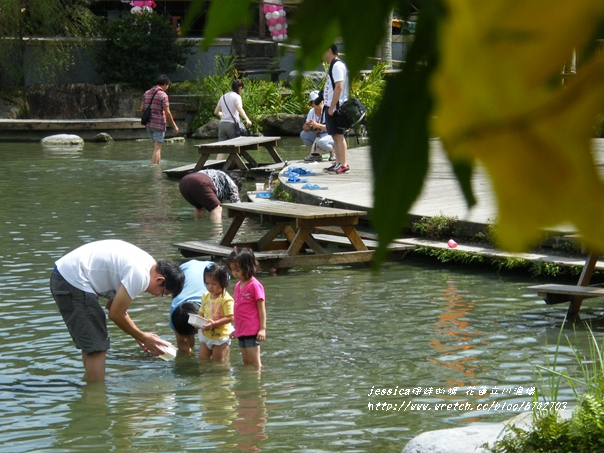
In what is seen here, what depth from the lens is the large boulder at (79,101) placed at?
1380 inches

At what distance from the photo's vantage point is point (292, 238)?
Result: 12.7 m

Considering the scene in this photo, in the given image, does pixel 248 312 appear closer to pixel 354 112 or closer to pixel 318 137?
pixel 354 112

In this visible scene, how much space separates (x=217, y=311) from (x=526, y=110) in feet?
26.5

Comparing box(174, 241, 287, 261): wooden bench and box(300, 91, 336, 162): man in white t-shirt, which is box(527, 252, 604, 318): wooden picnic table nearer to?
box(174, 241, 287, 261): wooden bench

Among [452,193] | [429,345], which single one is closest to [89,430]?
[429,345]

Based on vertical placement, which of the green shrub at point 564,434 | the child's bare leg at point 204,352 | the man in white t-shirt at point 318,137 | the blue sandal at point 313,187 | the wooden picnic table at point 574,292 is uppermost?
the man in white t-shirt at point 318,137

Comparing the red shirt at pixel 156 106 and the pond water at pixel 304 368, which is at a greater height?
the red shirt at pixel 156 106

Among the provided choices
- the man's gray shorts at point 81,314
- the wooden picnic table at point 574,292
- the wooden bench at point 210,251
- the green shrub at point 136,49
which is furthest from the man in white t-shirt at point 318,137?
the green shrub at point 136,49

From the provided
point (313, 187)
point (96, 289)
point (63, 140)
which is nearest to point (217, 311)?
point (96, 289)

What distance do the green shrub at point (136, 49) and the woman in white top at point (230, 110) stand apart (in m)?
12.7

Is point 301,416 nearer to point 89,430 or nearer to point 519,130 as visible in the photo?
point 89,430

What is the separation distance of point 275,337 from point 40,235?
6.56 metres

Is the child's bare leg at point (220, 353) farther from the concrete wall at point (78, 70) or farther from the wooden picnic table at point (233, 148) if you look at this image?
the concrete wall at point (78, 70)

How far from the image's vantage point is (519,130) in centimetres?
48
